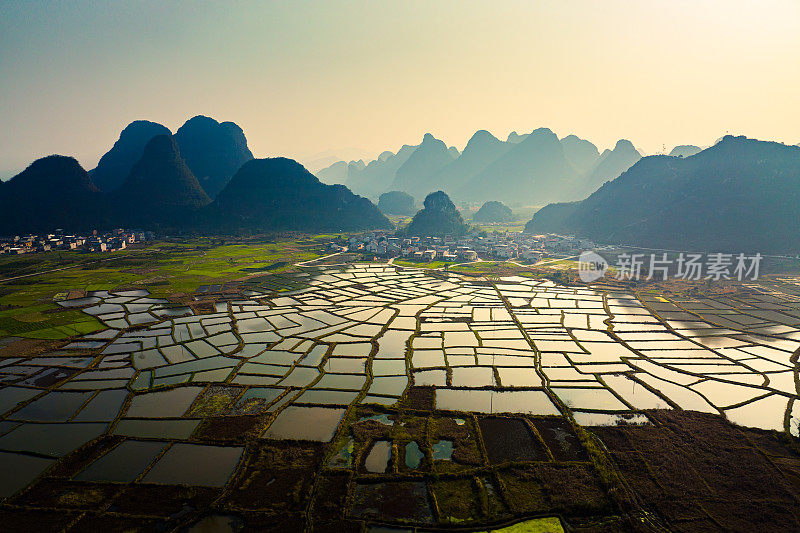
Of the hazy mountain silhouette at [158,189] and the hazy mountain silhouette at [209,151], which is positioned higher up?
the hazy mountain silhouette at [209,151]

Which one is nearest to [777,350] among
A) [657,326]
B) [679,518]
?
[657,326]

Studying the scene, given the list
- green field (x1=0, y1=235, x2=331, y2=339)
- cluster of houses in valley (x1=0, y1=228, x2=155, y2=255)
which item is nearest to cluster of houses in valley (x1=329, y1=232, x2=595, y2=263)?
green field (x1=0, y1=235, x2=331, y2=339)

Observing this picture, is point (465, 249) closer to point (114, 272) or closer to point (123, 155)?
point (114, 272)

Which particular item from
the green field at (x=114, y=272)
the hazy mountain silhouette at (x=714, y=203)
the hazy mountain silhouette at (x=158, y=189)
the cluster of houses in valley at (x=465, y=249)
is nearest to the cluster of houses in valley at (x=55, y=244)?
the green field at (x=114, y=272)

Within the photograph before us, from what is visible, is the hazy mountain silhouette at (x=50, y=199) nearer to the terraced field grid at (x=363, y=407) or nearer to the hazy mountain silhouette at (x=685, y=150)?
the terraced field grid at (x=363, y=407)

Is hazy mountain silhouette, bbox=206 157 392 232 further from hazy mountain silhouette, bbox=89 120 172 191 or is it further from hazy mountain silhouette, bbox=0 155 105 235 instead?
hazy mountain silhouette, bbox=89 120 172 191

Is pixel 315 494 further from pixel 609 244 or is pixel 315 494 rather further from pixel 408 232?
pixel 408 232

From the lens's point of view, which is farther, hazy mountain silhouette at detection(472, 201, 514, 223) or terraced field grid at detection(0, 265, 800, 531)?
hazy mountain silhouette at detection(472, 201, 514, 223)
